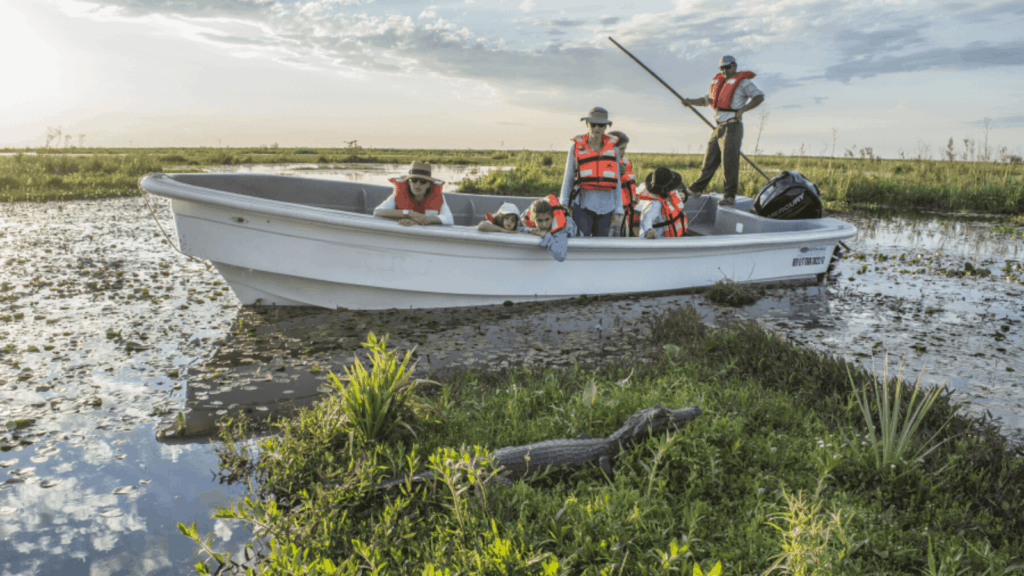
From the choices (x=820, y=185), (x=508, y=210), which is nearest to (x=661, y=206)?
(x=508, y=210)

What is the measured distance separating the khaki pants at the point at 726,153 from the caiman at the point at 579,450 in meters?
6.17

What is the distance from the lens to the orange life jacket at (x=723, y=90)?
26.3ft

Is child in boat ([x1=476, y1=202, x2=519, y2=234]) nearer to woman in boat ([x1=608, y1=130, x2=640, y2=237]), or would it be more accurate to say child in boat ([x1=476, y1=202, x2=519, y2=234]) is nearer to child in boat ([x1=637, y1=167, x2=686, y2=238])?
woman in boat ([x1=608, y1=130, x2=640, y2=237])

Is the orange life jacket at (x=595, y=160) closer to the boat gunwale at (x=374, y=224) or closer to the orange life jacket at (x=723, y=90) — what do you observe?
the boat gunwale at (x=374, y=224)

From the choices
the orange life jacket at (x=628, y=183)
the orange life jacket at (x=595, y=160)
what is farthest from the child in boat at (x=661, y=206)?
the orange life jacket at (x=595, y=160)

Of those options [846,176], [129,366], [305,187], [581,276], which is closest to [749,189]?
[846,176]

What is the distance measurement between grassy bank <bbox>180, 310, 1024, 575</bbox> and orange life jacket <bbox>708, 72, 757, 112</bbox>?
211 inches

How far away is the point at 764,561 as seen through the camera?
2.19m

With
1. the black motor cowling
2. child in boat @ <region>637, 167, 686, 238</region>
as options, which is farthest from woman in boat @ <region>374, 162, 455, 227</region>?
the black motor cowling

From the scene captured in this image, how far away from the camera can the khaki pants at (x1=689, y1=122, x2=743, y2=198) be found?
8.29 meters

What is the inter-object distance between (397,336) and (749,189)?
12.7 metres

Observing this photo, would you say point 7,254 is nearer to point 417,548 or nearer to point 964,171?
point 417,548

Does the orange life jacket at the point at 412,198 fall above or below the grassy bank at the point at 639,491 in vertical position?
above

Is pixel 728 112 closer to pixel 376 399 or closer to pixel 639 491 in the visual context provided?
pixel 639 491
